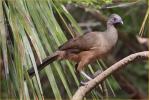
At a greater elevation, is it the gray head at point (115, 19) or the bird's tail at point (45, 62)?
the bird's tail at point (45, 62)

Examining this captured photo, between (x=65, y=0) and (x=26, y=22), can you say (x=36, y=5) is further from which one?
(x=65, y=0)

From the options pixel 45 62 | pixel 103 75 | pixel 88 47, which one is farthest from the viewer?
pixel 88 47

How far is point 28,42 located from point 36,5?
248 millimetres

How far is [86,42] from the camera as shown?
275 centimetres

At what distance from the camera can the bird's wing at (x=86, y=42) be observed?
2.64m

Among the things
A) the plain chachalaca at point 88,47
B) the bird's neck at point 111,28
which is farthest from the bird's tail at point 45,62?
the bird's neck at point 111,28

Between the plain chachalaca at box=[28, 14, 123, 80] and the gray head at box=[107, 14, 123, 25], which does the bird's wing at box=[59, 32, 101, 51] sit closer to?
the plain chachalaca at box=[28, 14, 123, 80]

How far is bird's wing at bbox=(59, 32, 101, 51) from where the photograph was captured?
2644 mm

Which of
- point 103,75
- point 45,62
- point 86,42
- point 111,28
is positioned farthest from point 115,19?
point 103,75

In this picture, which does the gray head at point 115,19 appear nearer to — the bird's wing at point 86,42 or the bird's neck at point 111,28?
the bird's neck at point 111,28

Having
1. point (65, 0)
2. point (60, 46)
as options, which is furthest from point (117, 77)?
point (60, 46)

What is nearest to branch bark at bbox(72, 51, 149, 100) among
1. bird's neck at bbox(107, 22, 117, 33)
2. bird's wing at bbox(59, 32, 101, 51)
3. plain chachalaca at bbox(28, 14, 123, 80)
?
plain chachalaca at bbox(28, 14, 123, 80)

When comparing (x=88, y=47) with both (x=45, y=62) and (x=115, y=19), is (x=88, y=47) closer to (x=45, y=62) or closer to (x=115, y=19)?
(x=115, y=19)

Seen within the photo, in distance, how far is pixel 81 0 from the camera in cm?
290
